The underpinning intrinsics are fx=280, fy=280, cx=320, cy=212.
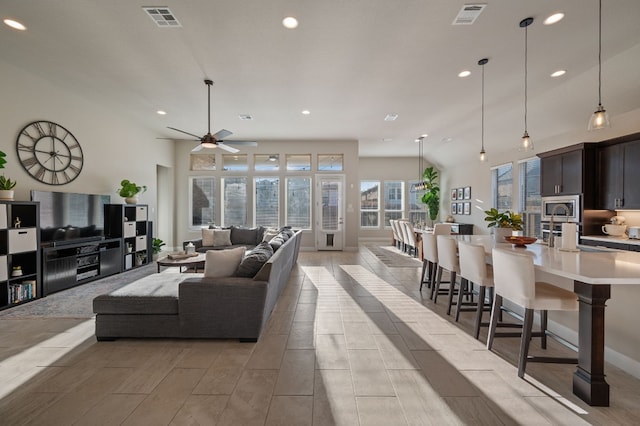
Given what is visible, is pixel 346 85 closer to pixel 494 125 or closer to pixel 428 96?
pixel 428 96

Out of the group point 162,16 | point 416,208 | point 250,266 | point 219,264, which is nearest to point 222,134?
point 162,16

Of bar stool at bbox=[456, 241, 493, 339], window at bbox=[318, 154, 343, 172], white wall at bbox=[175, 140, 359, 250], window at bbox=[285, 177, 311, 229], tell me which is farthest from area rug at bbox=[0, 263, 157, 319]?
window at bbox=[318, 154, 343, 172]

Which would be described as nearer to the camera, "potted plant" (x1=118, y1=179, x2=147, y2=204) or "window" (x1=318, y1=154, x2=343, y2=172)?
"potted plant" (x1=118, y1=179, x2=147, y2=204)

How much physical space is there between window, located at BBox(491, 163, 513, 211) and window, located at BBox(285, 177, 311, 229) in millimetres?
5136

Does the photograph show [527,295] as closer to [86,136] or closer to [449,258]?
[449,258]

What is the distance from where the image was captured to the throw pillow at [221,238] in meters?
6.17

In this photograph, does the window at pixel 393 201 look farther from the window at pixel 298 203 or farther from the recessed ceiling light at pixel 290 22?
the recessed ceiling light at pixel 290 22

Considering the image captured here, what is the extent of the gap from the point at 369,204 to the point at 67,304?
868 cm

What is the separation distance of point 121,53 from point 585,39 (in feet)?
18.6

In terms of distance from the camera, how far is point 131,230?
5711 mm

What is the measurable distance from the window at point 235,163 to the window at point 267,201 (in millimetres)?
556

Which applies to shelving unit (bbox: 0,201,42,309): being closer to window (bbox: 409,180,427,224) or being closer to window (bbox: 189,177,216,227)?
window (bbox: 189,177,216,227)

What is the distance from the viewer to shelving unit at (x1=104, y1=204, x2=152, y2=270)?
216 inches

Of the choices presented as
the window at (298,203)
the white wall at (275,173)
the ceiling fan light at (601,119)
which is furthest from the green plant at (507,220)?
the window at (298,203)
